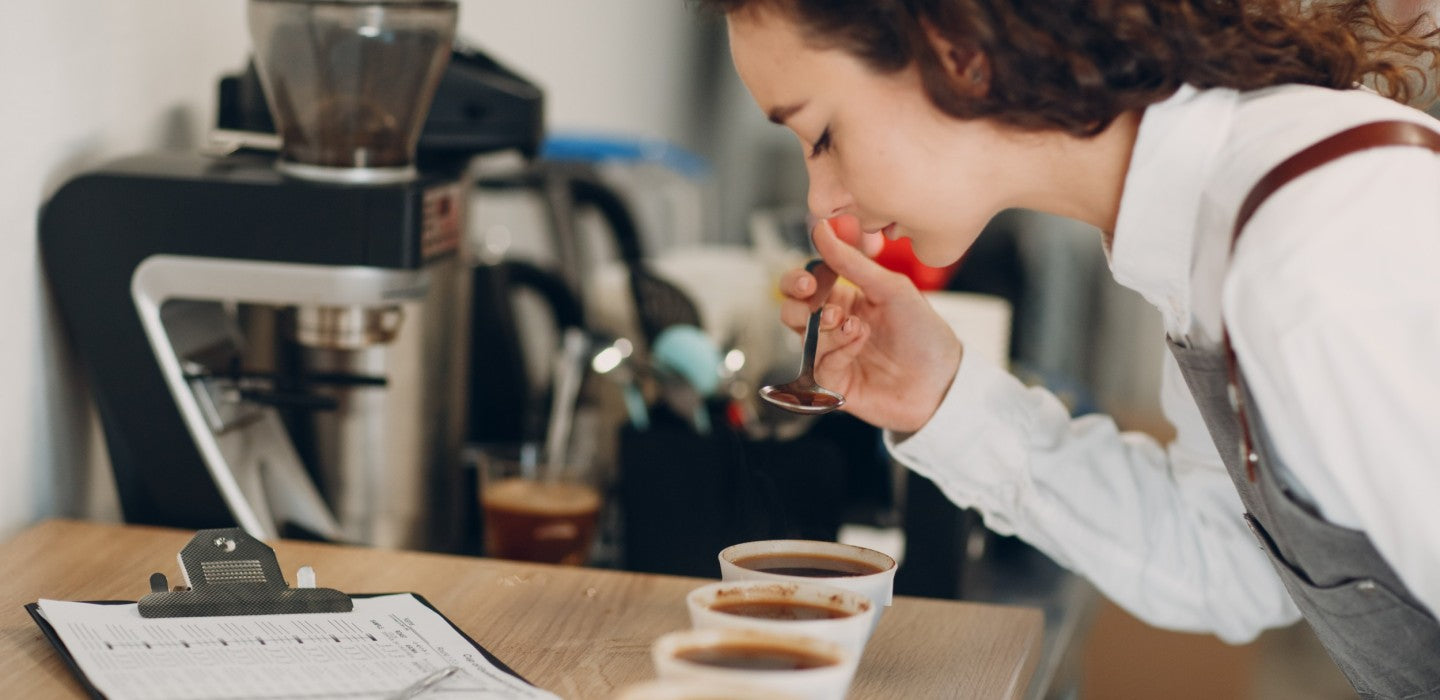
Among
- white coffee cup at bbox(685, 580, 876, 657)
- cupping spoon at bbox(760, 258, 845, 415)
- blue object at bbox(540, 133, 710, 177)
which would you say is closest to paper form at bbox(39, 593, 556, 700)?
white coffee cup at bbox(685, 580, 876, 657)

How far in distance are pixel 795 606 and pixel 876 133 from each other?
1.03 feet

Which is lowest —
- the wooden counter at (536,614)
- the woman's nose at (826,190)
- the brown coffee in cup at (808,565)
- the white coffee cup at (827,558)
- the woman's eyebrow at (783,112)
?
the wooden counter at (536,614)

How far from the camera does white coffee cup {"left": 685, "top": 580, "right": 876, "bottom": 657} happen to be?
0.78 m

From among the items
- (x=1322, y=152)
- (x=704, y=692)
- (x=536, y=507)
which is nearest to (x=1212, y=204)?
(x=1322, y=152)

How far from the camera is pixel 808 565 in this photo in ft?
3.06

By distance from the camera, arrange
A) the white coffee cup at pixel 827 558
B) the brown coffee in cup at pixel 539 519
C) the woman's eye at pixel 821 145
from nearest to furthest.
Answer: the white coffee cup at pixel 827 558 < the woman's eye at pixel 821 145 < the brown coffee in cup at pixel 539 519

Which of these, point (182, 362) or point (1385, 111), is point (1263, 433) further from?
point (182, 362)

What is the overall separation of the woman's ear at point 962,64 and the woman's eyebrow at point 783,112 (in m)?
0.10

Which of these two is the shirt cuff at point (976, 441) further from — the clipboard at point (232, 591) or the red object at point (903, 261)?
the red object at point (903, 261)

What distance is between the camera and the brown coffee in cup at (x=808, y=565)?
92 centimetres

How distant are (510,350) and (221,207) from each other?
23.0 inches

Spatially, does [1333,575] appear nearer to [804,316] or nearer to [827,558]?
[827,558]

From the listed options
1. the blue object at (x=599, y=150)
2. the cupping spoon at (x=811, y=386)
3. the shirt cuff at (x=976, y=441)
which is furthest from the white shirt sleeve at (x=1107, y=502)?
the blue object at (x=599, y=150)

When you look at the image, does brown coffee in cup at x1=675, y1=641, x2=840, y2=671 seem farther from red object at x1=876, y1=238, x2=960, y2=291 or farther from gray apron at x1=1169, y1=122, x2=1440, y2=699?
red object at x1=876, y1=238, x2=960, y2=291
